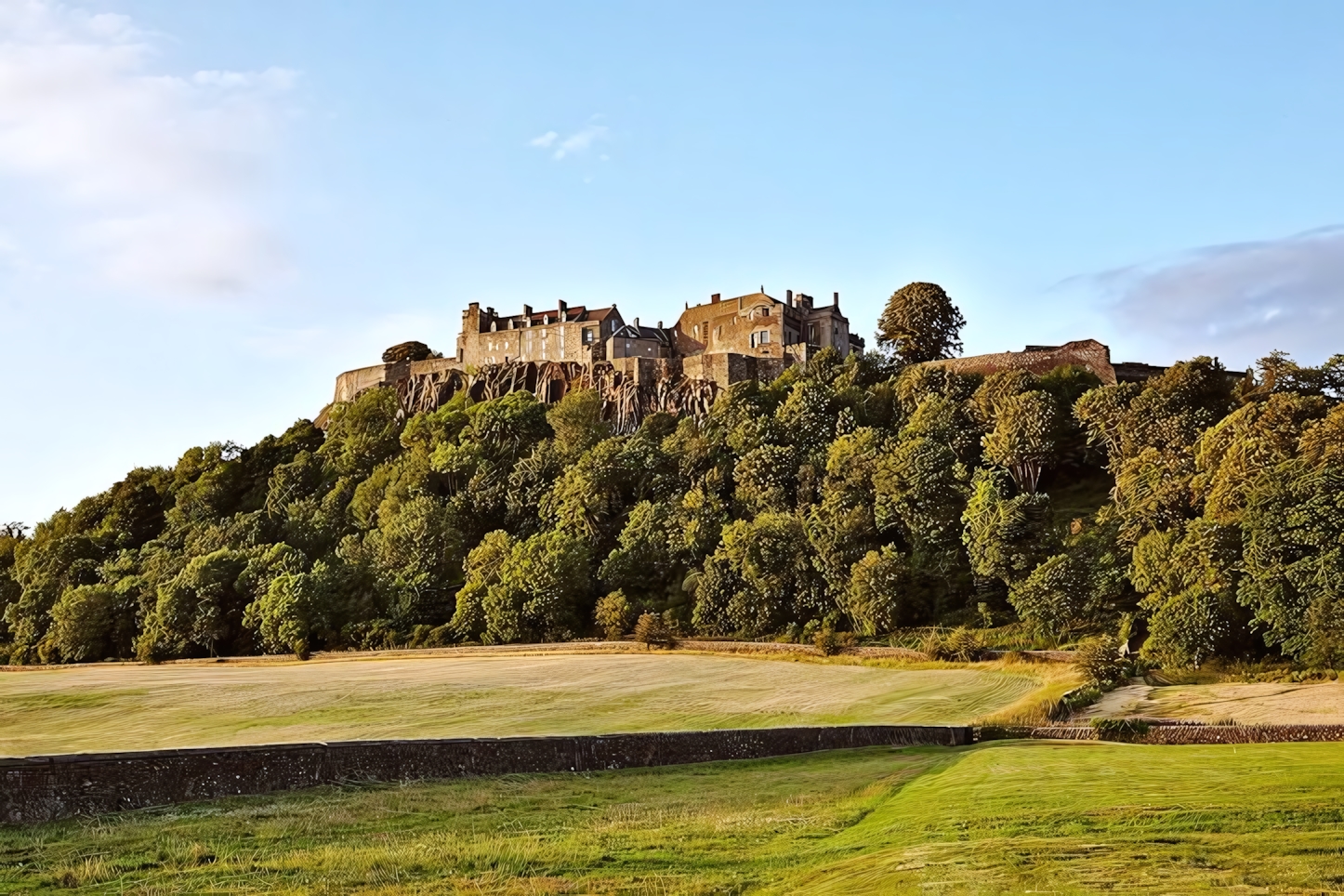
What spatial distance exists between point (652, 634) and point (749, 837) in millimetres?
41841

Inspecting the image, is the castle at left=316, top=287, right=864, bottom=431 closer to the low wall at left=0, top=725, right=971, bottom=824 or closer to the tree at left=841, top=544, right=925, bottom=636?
the tree at left=841, top=544, right=925, bottom=636

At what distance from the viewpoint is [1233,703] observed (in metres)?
35.8

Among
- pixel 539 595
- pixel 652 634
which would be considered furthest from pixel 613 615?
pixel 539 595

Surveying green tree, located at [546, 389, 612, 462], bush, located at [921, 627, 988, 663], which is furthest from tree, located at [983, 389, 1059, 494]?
green tree, located at [546, 389, 612, 462]

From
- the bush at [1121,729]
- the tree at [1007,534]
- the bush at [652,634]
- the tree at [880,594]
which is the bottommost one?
the bush at [1121,729]

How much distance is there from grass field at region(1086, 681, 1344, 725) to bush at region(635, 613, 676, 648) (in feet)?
74.5

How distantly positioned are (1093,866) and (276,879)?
8453 mm

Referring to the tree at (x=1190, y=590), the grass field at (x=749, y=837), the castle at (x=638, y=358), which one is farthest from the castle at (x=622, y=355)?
the grass field at (x=749, y=837)

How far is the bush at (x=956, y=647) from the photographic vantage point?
48.6 m

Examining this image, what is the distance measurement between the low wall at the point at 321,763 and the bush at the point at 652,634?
30.5 m

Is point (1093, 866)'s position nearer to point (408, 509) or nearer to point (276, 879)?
point (276, 879)

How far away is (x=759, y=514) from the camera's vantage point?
201 ft

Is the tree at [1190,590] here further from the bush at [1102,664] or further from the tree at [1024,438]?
the tree at [1024,438]

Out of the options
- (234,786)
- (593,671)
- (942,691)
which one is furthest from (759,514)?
(234,786)
